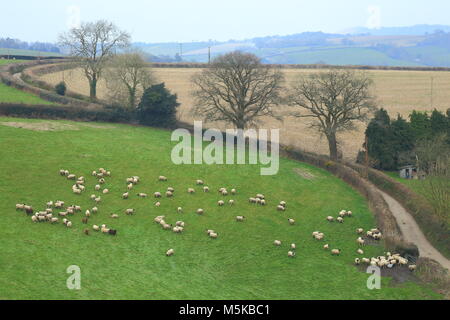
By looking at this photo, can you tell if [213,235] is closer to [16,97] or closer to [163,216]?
[163,216]

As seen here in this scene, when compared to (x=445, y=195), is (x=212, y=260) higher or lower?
lower

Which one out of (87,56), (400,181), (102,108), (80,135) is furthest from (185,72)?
(400,181)

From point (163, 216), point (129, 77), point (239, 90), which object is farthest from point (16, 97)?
point (163, 216)

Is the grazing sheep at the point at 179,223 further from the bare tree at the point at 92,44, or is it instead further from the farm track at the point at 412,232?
the bare tree at the point at 92,44

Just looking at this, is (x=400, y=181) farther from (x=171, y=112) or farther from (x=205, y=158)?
(x=171, y=112)

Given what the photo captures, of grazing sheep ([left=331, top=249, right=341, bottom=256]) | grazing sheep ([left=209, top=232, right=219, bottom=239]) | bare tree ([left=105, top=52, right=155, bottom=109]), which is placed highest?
bare tree ([left=105, top=52, right=155, bottom=109])

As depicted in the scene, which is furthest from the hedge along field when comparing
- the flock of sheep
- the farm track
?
the farm track

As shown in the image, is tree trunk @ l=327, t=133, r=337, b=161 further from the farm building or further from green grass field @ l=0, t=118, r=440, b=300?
the farm building
